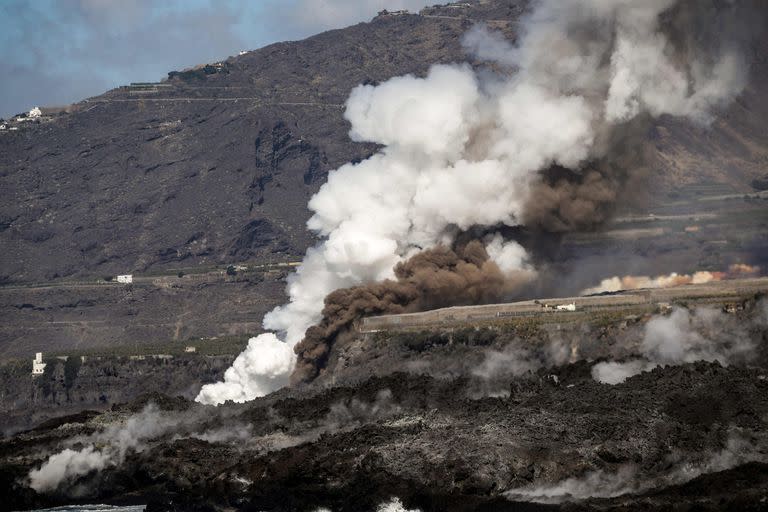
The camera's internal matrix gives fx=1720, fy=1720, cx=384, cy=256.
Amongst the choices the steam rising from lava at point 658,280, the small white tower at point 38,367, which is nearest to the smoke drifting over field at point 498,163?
the steam rising from lava at point 658,280

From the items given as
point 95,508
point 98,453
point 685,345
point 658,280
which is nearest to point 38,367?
point 658,280

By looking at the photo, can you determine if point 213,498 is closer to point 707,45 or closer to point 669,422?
point 669,422

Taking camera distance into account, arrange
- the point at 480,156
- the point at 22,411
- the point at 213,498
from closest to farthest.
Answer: the point at 213,498 < the point at 480,156 < the point at 22,411

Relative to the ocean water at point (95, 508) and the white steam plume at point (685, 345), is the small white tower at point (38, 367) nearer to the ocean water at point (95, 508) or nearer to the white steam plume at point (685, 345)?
the white steam plume at point (685, 345)

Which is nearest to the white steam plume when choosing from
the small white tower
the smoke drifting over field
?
the smoke drifting over field

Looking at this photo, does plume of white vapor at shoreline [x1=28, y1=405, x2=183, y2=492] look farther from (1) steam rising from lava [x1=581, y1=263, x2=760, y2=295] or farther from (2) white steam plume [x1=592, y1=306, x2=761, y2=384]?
(1) steam rising from lava [x1=581, y1=263, x2=760, y2=295]

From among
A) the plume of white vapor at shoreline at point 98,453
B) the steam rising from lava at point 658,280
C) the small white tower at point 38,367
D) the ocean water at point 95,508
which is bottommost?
the ocean water at point 95,508

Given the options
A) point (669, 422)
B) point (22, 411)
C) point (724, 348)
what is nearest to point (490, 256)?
point (724, 348)

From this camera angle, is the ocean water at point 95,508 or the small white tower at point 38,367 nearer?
the ocean water at point 95,508
